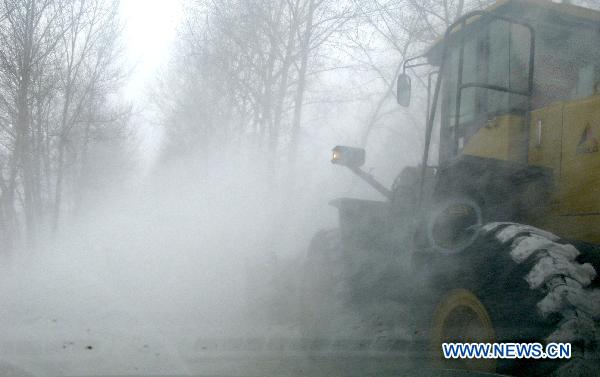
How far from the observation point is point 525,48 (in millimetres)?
4234

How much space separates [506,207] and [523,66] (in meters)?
1.20

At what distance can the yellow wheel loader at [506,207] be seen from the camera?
2660 mm

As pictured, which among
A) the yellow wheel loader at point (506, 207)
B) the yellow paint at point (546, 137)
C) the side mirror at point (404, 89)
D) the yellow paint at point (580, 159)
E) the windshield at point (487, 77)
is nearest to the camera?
the yellow wheel loader at point (506, 207)

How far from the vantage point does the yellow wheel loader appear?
2.66 metres

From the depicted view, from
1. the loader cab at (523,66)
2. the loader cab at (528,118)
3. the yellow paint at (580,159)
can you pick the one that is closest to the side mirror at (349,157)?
the loader cab at (528,118)

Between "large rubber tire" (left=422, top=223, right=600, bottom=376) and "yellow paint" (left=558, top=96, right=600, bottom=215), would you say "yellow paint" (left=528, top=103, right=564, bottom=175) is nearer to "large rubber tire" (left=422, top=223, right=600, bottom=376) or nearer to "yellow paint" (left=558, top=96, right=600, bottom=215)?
"yellow paint" (left=558, top=96, right=600, bottom=215)

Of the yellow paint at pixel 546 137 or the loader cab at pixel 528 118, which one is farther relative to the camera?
the yellow paint at pixel 546 137

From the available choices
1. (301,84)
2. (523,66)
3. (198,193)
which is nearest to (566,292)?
(523,66)

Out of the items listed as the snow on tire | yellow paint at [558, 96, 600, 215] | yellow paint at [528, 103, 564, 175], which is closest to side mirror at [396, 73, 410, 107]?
yellow paint at [528, 103, 564, 175]

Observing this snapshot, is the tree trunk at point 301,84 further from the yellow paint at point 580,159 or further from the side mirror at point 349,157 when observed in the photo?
the yellow paint at point 580,159

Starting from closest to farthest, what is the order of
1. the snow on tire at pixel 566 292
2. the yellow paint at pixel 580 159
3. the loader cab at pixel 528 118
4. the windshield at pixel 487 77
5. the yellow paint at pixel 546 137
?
the snow on tire at pixel 566 292 → the yellow paint at pixel 580 159 → the loader cab at pixel 528 118 → the yellow paint at pixel 546 137 → the windshield at pixel 487 77

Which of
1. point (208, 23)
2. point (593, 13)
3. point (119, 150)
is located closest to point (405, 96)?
point (593, 13)

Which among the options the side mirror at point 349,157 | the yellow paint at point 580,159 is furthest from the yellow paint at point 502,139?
the side mirror at point 349,157

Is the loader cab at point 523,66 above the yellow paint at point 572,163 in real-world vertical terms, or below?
above
